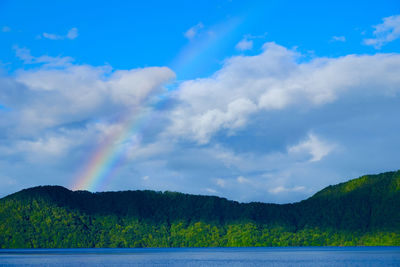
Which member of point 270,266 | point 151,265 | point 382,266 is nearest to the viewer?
point 382,266

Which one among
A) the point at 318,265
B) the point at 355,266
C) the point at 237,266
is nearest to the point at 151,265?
the point at 237,266

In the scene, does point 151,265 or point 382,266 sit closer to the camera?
point 382,266

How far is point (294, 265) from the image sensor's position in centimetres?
17475

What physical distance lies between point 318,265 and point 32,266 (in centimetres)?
9929

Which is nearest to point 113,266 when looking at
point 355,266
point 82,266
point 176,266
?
point 82,266

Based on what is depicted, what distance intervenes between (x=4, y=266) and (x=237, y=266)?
8138 cm

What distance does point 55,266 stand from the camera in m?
177

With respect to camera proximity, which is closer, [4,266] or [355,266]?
[355,266]

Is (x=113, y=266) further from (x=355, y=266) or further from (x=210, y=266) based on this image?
(x=355, y=266)

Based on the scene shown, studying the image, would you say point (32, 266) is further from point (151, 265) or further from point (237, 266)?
point (237, 266)

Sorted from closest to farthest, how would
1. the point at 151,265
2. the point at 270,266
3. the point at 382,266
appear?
the point at 382,266
the point at 270,266
the point at 151,265

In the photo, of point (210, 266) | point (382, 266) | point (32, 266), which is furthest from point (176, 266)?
point (382, 266)

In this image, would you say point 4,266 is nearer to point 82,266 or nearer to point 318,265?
point 82,266

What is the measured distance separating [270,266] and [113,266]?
5469 cm
